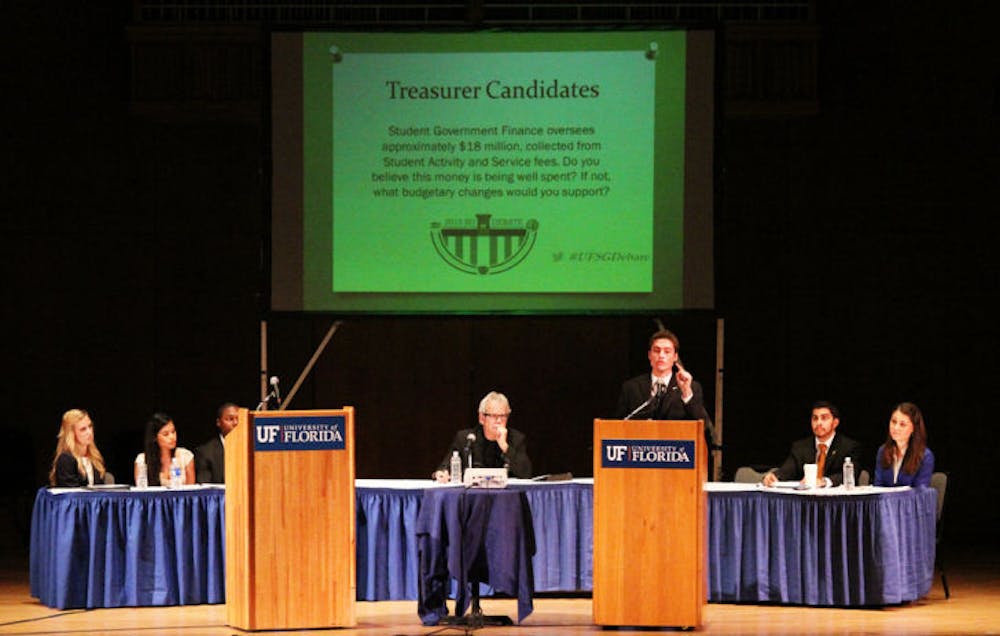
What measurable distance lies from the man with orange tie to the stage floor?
77 cm

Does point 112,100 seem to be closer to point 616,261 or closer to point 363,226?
point 363,226

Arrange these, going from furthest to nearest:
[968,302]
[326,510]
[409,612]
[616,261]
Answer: [968,302]
[616,261]
[409,612]
[326,510]

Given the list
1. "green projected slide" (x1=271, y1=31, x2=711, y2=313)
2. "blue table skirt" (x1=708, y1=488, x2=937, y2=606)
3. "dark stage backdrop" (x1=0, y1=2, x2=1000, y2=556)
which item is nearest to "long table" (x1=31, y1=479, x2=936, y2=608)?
"blue table skirt" (x1=708, y1=488, x2=937, y2=606)

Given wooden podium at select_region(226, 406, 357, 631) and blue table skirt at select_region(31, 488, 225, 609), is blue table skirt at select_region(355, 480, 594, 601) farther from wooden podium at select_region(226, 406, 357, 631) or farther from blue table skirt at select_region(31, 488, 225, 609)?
wooden podium at select_region(226, 406, 357, 631)

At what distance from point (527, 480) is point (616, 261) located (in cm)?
156

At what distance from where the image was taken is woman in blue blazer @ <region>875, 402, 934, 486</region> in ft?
28.6

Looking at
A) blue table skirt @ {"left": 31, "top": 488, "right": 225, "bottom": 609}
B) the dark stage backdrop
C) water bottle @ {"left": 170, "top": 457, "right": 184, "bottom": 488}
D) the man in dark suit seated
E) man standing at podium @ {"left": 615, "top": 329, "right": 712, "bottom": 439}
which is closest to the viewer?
man standing at podium @ {"left": 615, "top": 329, "right": 712, "bottom": 439}

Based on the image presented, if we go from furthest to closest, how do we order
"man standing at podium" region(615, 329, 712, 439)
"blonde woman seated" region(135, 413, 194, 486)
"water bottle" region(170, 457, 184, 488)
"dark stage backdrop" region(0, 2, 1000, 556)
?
"dark stage backdrop" region(0, 2, 1000, 556) < "blonde woman seated" region(135, 413, 194, 486) < "water bottle" region(170, 457, 184, 488) < "man standing at podium" region(615, 329, 712, 439)

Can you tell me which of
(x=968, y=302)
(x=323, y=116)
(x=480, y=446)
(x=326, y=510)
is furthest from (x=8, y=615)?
(x=968, y=302)

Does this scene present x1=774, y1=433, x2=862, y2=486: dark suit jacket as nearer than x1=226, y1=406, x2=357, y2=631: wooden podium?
No

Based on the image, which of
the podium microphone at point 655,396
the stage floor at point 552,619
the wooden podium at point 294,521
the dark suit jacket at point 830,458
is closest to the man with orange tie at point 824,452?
the dark suit jacket at point 830,458

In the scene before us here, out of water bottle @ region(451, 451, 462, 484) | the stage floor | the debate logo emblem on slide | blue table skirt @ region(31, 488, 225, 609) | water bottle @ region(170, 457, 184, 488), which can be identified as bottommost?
the stage floor

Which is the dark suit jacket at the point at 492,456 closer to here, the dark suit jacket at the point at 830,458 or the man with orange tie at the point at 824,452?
the man with orange tie at the point at 824,452

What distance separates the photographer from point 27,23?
11773 millimetres
